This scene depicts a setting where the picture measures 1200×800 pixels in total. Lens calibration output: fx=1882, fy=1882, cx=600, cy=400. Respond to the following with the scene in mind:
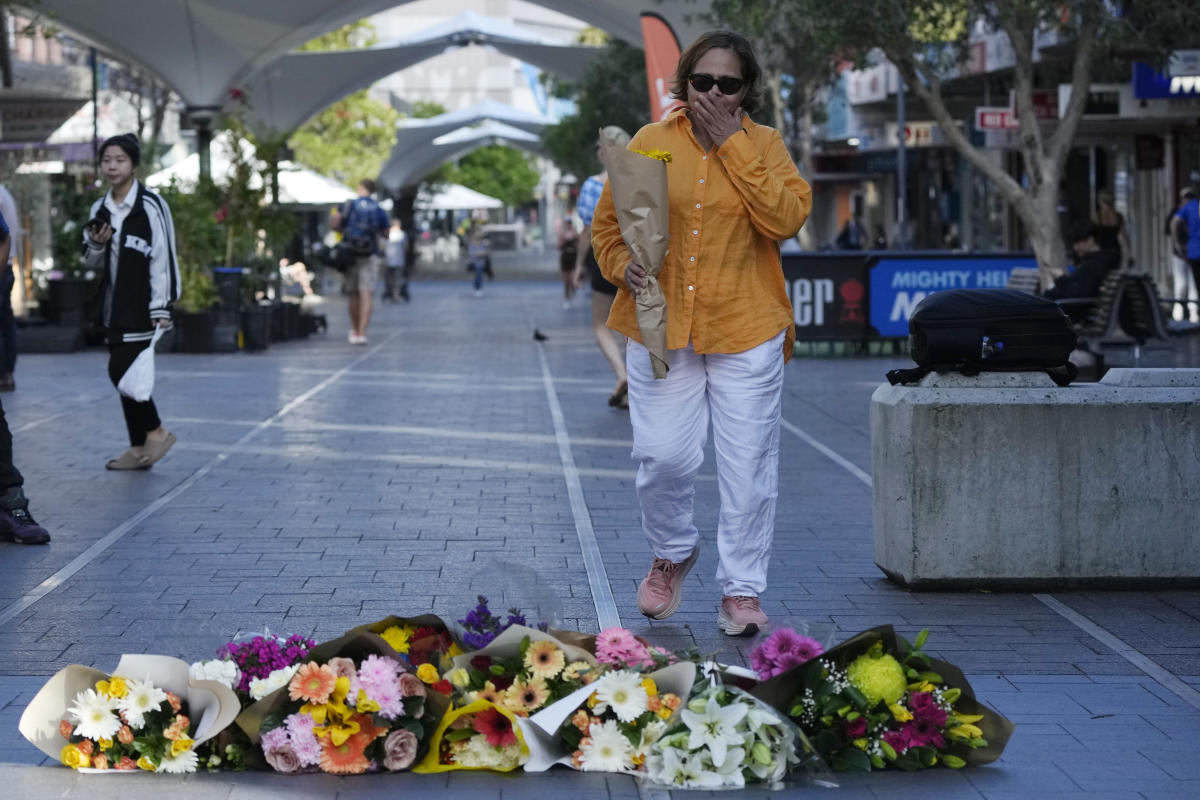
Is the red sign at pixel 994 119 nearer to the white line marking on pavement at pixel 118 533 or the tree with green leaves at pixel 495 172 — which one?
the white line marking on pavement at pixel 118 533

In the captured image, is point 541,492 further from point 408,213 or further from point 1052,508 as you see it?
point 408,213

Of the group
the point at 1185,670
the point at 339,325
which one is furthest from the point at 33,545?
the point at 339,325

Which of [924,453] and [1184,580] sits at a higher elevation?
[924,453]

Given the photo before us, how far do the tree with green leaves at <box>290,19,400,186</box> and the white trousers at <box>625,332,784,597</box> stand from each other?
49796mm

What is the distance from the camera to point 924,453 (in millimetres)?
6871

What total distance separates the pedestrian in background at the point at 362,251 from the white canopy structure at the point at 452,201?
5431 centimetres

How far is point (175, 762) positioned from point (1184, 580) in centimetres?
402

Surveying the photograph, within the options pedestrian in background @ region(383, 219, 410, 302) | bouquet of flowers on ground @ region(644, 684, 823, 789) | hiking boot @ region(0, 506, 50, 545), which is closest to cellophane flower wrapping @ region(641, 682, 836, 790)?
bouquet of flowers on ground @ region(644, 684, 823, 789)

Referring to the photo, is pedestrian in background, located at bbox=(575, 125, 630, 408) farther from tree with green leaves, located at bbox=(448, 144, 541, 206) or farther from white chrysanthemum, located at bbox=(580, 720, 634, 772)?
tree with green leaves, located at bbox=(448, 144, 541, 206)

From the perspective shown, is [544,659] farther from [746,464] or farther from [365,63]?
[365,63]

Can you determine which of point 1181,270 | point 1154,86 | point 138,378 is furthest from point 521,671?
point 1181,270

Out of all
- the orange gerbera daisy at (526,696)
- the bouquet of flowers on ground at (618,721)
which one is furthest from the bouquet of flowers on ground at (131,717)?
the bouquet of flowers on ground at (618,721)

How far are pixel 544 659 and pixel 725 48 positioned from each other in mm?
2209

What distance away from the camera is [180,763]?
4656 mm
